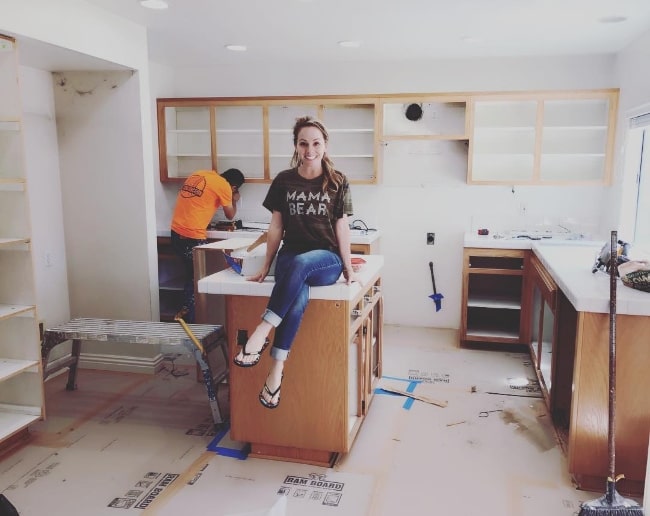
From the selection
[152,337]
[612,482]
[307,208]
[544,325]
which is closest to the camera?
[612,482]

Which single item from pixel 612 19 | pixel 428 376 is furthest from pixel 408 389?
pixel 612 19

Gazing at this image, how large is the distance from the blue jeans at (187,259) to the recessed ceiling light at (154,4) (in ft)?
5.99

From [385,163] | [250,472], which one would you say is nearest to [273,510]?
[250,472]

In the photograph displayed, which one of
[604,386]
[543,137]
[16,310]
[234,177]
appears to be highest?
[543,137]

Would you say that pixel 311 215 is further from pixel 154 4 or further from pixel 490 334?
pixel 490 334

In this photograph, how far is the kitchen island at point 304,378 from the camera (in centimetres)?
268

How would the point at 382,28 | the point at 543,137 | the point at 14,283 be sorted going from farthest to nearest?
the point at 543,137
the point at 382,28
the point at 14,283

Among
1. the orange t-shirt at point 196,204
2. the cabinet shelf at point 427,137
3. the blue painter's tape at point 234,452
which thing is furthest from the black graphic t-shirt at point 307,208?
the cabinet shelf at point 427,137

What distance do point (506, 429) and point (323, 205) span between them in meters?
1.71

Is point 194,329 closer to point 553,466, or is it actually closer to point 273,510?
point 553,466

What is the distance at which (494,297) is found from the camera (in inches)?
190

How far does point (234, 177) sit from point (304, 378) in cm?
281

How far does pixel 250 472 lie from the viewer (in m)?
2.76

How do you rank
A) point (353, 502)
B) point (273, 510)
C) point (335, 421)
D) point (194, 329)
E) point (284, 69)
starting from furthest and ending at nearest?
point (284, 69) → point (194, 329) → point (335, 421) → point (353, 502) → point (273, 510)
